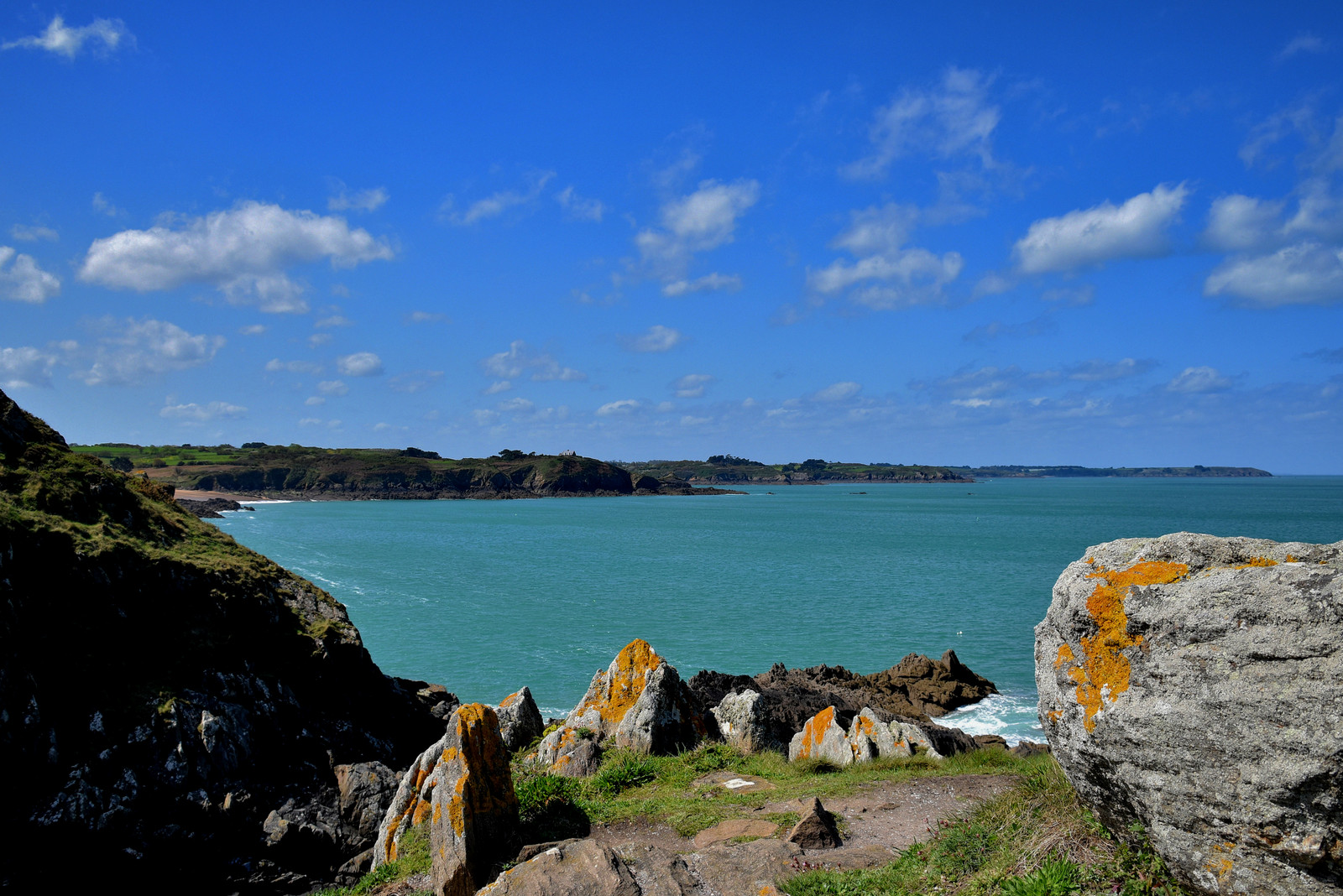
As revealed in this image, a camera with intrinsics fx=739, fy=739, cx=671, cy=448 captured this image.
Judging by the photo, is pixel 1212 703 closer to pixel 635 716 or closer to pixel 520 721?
pixel 635 716

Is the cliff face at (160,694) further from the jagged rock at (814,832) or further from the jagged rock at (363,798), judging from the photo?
the jagged rock at (814,832)

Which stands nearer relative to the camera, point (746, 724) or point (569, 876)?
point (569, 876)

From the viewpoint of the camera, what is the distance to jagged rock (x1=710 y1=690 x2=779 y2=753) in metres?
15.7

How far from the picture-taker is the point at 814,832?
361 inches

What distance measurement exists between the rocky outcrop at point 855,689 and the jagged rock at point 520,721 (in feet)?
17.0

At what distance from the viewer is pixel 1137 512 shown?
440ft

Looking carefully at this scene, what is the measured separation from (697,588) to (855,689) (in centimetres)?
2773

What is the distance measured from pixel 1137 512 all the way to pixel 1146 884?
15209 centimetres

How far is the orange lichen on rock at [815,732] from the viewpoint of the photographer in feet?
50.9

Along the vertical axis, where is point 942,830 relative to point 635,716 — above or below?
above

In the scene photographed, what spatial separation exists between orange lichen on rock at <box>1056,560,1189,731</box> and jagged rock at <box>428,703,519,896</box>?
7.17 m

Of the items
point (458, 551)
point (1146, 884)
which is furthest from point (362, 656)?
point (458, 551)

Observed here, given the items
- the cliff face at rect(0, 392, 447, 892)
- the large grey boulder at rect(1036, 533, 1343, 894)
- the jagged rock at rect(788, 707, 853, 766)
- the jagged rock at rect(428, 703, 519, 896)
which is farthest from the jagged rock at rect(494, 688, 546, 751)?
the large grey boulder at rect(1036, 533, 1343, 894)

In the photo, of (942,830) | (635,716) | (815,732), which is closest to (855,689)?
(815,732)
